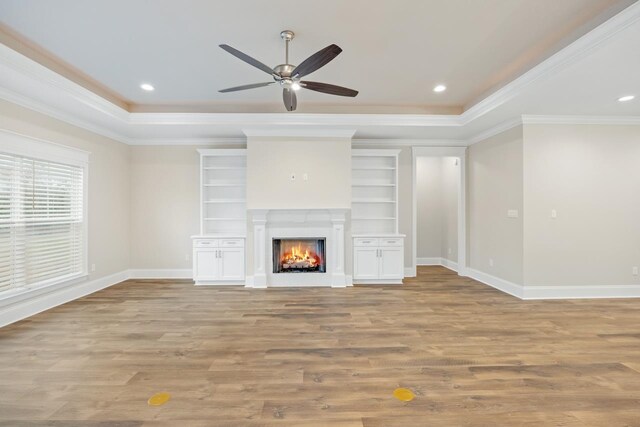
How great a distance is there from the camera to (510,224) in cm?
466

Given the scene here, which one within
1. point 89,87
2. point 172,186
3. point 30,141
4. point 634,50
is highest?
point 89,87

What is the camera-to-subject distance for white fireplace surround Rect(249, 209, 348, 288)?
16.7 ft

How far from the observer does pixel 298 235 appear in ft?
17.0

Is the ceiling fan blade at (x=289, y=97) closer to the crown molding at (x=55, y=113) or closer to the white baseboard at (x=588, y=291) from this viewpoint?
the crown molding at (x=55, y=113)

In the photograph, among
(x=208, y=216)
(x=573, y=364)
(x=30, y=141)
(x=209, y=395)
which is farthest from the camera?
(x=208, y=216)

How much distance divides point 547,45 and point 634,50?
68 centimetres

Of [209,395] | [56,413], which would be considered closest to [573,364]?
[209,395]

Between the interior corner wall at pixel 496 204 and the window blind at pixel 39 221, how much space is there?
6.64 meters

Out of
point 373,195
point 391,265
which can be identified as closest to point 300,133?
point 373,195

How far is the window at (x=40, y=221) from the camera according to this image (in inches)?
135

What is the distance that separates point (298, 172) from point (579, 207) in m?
4.32

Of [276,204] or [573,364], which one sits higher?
[276,204]

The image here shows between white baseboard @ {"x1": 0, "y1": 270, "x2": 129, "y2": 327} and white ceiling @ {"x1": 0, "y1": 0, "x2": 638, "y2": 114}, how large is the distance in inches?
114

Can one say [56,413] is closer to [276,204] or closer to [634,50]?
[276,204]
